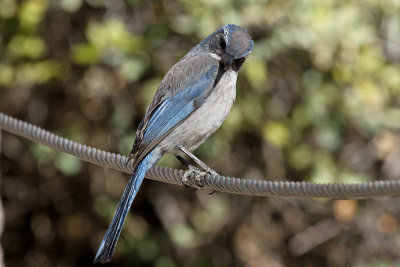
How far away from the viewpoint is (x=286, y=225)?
7.89 metres

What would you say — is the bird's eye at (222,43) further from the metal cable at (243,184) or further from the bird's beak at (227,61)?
the metal cable at (243,184)

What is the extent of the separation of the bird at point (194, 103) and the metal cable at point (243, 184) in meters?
0.53

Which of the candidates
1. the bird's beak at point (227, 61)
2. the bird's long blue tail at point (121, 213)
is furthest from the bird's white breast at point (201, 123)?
the bird's long blue tail at point (121, 213)

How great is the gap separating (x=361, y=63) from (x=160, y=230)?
304 cm

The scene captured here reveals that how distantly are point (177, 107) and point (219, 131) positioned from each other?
174 cm

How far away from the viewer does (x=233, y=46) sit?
4902mm

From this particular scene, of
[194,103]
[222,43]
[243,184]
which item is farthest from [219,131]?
[243,184]

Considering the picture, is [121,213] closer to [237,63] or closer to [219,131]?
[237,63]

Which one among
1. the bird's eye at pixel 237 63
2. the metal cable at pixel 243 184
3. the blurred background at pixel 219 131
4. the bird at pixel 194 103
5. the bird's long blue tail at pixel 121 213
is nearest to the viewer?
the metal cable at pixel 243 184

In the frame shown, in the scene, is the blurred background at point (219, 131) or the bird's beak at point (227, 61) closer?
the bird's beak at point (227, 61)

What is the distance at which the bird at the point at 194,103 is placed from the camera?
4875mm

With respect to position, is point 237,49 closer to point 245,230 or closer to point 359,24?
point 359,24

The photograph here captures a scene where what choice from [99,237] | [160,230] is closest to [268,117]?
[160,230]

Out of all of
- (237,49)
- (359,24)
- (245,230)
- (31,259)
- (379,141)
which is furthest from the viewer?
(31,259)
